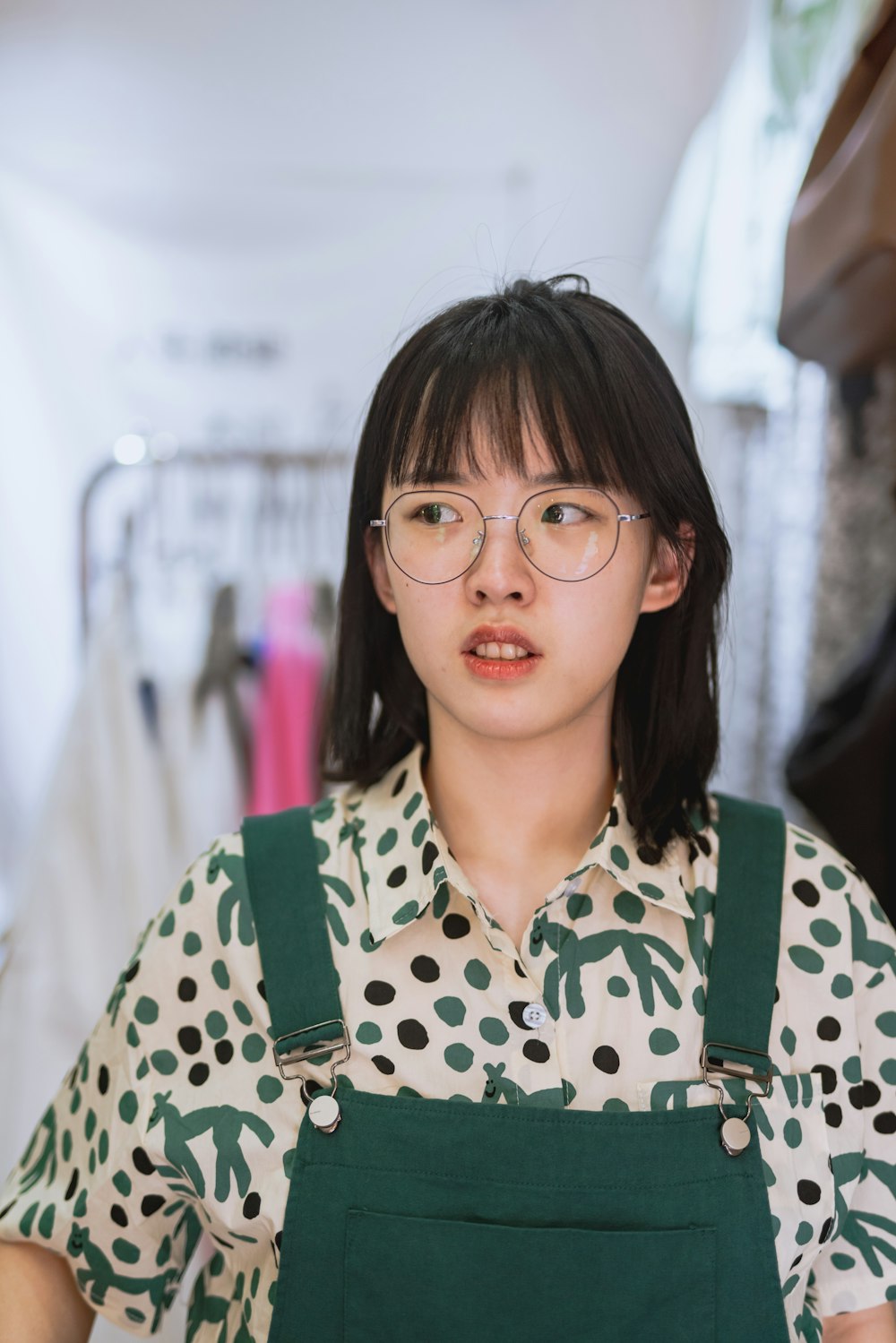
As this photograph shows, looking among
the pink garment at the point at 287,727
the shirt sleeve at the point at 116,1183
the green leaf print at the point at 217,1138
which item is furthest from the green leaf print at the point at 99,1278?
the pink garment at the point at 287,727

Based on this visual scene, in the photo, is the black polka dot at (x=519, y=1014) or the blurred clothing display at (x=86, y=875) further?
the blurred clothing display at (x=86, y=875)

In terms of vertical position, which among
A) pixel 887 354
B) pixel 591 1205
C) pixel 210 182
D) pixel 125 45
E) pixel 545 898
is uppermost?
pixel 125 45

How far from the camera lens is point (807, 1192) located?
3.09 feet

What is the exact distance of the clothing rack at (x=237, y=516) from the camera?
74.1 inches

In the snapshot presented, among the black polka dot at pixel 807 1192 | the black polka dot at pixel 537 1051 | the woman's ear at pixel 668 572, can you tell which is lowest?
the black polka dot at pixel 807 1192

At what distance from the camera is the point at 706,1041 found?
3.11ft

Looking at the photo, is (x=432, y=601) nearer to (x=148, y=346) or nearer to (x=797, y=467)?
(x=797, y=467)

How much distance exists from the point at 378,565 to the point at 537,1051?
17.8 inches

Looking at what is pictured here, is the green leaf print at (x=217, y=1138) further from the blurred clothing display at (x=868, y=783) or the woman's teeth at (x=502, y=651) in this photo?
the blurred clothing display at (x=868, y=783)

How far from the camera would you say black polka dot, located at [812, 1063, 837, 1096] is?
0.98 metres

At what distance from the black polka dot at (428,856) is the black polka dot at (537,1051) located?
0.53 feet

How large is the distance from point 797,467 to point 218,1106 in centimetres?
141

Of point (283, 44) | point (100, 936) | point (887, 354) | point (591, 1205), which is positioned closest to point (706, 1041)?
point (591, 1205)

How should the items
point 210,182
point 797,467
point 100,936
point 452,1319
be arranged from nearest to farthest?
point 452,1319 → point 100,936 → point 797,467 → point 210,182
